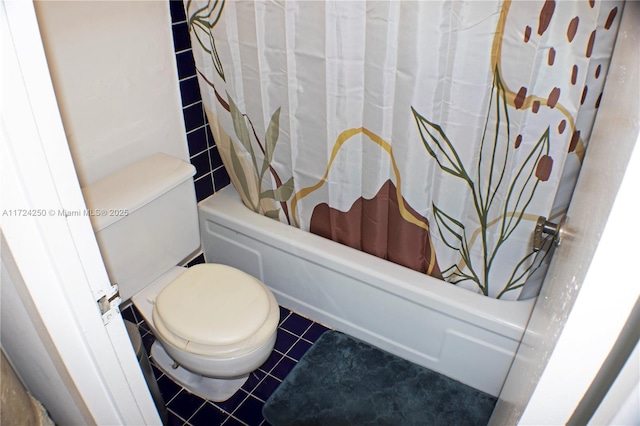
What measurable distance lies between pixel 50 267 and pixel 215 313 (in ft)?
3.12

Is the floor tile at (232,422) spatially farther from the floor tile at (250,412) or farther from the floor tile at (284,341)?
the floor tile at (284,341)

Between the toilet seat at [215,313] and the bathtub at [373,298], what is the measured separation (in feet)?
0.94

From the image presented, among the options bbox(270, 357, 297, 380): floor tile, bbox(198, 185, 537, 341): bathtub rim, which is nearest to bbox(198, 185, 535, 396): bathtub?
bbox(198, 185, 537, 341): bathtub rim

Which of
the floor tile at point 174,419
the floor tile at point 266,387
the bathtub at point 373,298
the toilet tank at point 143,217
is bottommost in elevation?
the floor tile at point 174,419

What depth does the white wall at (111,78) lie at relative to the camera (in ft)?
4.73

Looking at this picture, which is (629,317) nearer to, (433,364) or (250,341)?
(250,341)

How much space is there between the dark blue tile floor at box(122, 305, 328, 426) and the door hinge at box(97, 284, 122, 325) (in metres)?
1.11

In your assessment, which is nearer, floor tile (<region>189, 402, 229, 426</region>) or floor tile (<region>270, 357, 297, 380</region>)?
floor tile (<region>189, 402, 229, 426</region>)

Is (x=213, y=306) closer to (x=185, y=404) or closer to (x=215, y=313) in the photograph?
(x=215, y=313)

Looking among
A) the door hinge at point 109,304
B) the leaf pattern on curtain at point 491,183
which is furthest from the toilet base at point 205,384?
the door hinge at point 109,304

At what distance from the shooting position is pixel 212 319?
1568 mm

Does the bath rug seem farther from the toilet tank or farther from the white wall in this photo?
the white wall

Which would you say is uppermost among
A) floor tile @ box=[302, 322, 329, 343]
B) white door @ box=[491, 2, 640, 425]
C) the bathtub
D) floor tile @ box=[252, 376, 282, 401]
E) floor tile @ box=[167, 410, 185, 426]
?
white door @ box=[491, 2, 640, 425]

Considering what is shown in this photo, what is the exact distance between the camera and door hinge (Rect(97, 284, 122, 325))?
77 cm
